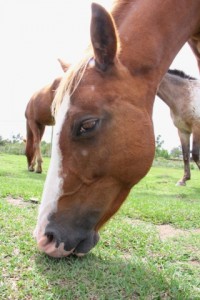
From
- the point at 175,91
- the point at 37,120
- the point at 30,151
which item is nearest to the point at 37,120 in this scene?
the point at 37,120

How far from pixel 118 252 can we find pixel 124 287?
49 centimetres

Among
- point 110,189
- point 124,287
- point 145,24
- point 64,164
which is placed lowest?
point 124,287

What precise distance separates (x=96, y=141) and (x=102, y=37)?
518 millimetres

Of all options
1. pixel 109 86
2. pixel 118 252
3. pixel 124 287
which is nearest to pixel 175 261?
pixel 118 252

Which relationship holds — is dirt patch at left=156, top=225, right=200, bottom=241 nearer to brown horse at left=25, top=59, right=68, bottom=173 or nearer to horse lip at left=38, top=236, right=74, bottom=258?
horse lip at left=38, top=236, right=74, bottom=258

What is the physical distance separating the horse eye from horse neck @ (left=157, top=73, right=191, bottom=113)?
5607 millimetres

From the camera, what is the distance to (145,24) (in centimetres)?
198

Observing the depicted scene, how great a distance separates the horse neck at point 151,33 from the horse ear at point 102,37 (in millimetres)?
113

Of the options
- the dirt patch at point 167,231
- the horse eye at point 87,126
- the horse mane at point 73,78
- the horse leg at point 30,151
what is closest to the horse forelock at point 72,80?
the horse mane at point 73,78

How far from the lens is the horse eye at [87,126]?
1.75m

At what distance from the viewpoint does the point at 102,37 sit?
1755 mm

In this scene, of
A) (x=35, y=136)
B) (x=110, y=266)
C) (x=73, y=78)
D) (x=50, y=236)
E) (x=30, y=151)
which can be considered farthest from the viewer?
(x=30, y=151)

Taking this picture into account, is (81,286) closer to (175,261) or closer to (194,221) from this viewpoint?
(175,261)

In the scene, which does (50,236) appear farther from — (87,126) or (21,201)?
(21,201)
